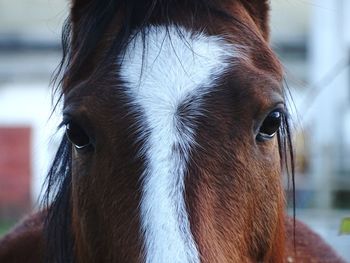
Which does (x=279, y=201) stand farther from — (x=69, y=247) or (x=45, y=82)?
(x=45, y=82)

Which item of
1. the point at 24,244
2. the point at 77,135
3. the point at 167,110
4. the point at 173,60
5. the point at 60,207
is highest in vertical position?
the point at 173,60

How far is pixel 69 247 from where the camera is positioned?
158 inches

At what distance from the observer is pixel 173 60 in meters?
3.34

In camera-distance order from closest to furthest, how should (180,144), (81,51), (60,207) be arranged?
(180,144)
(81,51)
(60,207)

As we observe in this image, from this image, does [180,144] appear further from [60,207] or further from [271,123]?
[60,207]

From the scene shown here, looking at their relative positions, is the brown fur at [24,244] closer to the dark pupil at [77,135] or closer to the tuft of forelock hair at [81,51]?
the tuft of forelock hair at [81,51]

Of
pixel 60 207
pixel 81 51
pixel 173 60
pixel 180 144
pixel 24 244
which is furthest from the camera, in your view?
pixel 24 244

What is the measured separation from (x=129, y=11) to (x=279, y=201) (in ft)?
3.06

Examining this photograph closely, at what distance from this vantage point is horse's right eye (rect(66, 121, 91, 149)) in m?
3.38

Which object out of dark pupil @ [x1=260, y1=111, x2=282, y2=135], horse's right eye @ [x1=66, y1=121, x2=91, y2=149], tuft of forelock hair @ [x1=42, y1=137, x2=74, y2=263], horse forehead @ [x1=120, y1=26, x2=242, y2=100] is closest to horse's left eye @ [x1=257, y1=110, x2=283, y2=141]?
dark pupil @ [x1=260, y1=111, x2=282, y2=135]

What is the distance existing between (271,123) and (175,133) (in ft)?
1.36

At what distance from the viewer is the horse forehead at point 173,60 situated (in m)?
3.27

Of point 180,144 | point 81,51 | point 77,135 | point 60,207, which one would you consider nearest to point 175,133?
point 180,144

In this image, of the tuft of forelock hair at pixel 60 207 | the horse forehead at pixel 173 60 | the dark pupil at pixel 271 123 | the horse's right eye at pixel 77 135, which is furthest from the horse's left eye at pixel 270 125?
the tuft of forelock hair at pixel 60 207
